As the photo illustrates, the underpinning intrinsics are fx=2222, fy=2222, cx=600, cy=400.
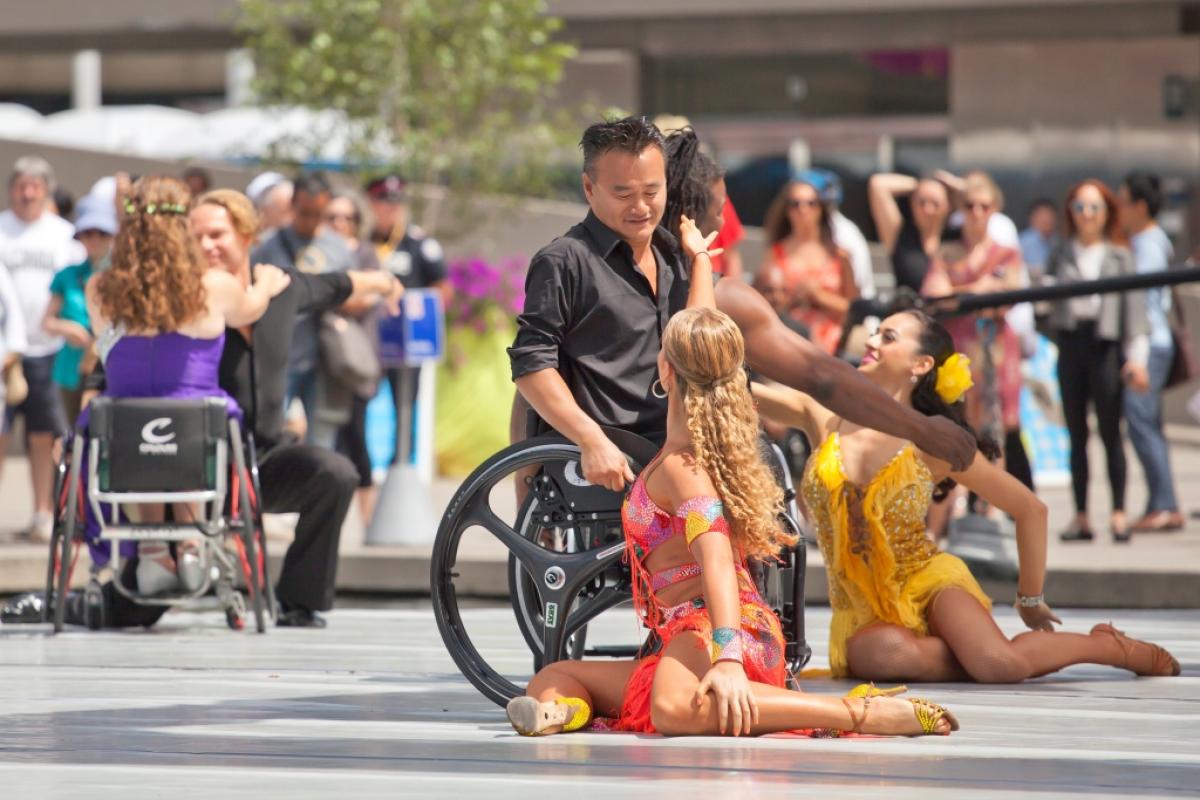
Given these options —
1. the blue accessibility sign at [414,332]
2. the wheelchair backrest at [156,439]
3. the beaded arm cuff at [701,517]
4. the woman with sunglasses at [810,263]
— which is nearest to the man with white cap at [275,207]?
the blue accessibility sign at [414,332]

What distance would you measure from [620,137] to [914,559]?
1.82 meters

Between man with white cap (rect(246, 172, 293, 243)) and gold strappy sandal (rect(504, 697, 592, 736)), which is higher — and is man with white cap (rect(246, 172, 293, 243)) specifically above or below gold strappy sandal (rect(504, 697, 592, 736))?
above

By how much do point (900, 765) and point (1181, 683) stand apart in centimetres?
197

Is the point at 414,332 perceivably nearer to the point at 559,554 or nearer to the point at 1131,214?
the point at 1131,214

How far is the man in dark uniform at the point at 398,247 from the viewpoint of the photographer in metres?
13.2

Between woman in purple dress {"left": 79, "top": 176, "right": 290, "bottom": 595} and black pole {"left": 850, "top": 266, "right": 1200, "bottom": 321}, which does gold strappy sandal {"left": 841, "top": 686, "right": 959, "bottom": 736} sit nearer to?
black pole {"left": 850, "top": 266, "right": 1200, "bottom": 321}

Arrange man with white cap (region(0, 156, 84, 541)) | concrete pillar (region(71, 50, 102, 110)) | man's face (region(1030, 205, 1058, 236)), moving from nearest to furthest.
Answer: man with white cap (region(0, 156, 84, 541)) → man's face (region(1030, 205, 1058, 236)) → concrete pillar (region(71, 50, 102, 110))

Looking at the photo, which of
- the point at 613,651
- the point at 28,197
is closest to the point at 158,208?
the point at 613,651

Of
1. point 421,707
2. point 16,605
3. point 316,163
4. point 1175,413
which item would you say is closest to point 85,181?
point 316,163

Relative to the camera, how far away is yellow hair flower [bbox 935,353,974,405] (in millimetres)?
7039

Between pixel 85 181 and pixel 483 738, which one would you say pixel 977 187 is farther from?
pixel 85 181

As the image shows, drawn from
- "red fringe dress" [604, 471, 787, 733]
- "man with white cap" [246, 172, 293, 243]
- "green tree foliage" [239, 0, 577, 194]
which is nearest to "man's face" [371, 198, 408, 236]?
"man with white cap" [246, 172, 293, 243]

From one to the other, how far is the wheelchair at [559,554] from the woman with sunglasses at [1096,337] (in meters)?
5.77

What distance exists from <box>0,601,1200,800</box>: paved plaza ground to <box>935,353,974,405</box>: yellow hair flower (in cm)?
92
